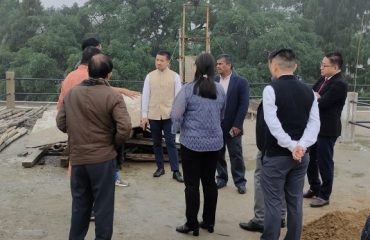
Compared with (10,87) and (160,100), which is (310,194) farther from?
(10,87)

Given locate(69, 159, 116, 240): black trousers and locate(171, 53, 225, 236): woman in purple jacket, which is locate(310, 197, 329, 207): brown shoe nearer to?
locate(171, 53, 225, 236): woman in purple jacket

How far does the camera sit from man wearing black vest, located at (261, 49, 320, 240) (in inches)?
129

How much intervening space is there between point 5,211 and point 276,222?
2.62 metres

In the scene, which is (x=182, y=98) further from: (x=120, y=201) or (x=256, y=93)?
(x=256, y=93)

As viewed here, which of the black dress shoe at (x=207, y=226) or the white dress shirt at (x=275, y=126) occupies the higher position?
the white dress shirt at (x=275, y=126)

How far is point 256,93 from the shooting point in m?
23.4

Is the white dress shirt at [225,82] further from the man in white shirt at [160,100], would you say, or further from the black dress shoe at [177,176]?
the black dress shoe at [177,176]

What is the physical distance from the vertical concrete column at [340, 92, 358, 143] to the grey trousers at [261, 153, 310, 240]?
530cm

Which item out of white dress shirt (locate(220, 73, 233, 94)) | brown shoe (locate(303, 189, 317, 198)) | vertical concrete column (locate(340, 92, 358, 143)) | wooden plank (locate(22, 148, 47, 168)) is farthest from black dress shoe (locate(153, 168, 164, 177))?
vertical concrete column (locate(340, 92, 358, 143))

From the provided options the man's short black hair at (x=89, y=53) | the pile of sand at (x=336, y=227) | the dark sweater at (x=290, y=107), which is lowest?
the pile of sand at (x=336, y=227)

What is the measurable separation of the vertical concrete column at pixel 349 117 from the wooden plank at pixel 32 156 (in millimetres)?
5232

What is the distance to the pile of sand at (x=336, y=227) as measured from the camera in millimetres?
3936

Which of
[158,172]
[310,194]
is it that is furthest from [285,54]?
[158,172]

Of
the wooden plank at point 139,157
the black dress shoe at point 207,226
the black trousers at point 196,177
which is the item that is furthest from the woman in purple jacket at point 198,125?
the wooden plank at point 139,157
